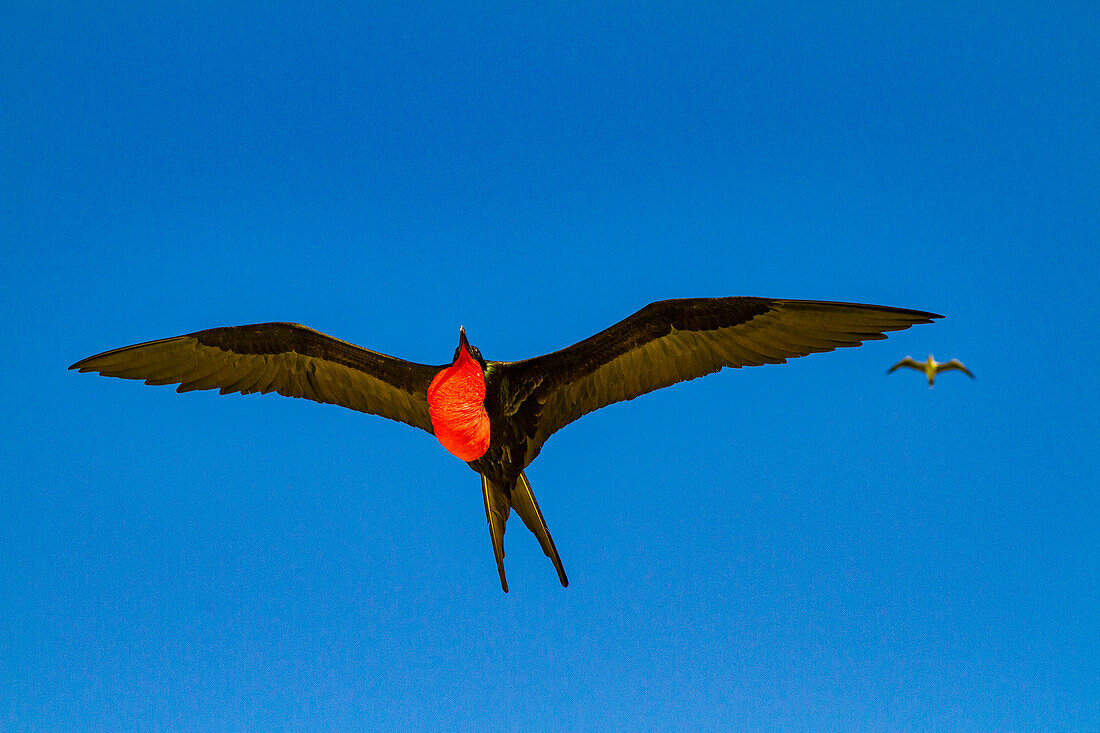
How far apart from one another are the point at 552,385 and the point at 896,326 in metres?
2.45

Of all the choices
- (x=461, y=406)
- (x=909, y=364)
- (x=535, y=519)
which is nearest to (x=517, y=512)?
(x=535, y=519)

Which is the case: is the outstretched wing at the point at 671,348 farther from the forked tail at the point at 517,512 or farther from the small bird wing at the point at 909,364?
the small bird wing at the point at 909,364

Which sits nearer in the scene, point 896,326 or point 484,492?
point 896,326

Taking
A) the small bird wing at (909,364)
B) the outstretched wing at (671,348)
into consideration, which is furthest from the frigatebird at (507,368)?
the small bird wing at (909,364)

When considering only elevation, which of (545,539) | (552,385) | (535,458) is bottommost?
(545,539)

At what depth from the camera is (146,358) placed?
6.75 metres

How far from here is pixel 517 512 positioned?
6.80 meters

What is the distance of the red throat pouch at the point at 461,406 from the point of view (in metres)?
6.15

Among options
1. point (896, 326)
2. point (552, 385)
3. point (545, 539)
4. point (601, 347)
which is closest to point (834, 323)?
point (896, 326)

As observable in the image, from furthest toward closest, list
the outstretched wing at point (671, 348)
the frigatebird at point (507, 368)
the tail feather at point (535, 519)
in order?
the tail feather at point (535, 519)
the frigatebird at point (507, 368)
the outstretched wing at point (671, 348)

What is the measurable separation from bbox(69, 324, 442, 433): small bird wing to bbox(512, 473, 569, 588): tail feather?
35.9 inches

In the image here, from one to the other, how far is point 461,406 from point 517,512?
3.59 feet

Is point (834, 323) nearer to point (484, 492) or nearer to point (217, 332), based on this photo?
point (484, 492)

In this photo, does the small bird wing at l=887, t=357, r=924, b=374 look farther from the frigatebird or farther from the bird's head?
the bird's head
